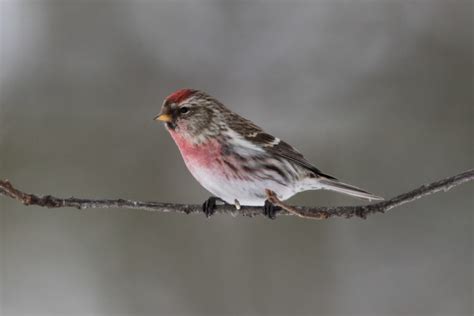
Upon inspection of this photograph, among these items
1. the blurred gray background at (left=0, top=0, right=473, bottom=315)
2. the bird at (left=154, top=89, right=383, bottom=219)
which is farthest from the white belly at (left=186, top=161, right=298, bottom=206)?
the blurred gray background at (left=0, top=0, right=473, bottom=315)

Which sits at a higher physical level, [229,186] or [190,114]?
[190,114]

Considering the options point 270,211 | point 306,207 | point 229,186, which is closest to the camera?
point 306,207

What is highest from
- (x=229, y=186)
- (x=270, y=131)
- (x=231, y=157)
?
(x=270, y=131)

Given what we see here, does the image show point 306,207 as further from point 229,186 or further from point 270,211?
point 229,186

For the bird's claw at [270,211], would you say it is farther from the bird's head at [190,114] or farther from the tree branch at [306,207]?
the bird's head at [190,114]

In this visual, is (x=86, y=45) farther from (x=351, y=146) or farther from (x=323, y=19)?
(x=351, y=146)

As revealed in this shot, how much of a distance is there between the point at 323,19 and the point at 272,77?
2.89 ft

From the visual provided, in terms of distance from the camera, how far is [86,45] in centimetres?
616

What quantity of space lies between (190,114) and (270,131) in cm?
223

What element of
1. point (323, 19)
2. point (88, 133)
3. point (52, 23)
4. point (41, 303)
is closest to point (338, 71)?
point (323, 19)

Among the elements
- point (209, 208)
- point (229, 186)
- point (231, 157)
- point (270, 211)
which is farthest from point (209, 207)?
point (231, 157)

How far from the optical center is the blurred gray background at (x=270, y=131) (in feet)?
16.6

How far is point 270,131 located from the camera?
5.17 meters

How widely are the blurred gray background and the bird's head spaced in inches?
74.3
